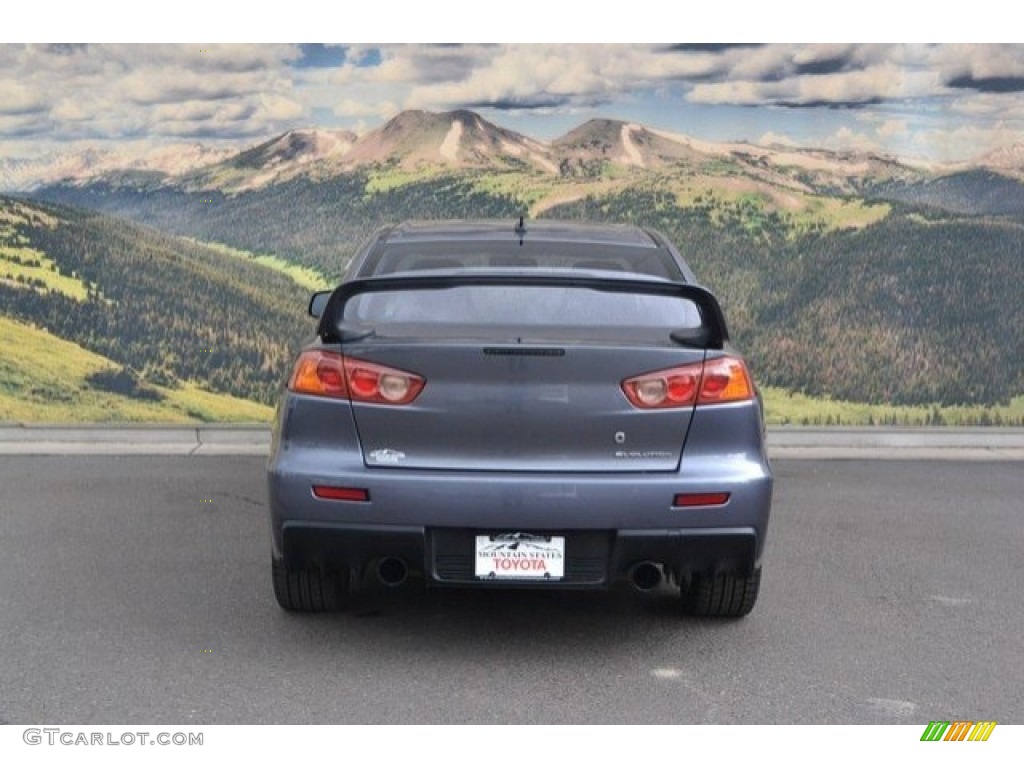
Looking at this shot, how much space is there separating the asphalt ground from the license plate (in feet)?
1.18

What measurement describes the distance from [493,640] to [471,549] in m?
0.63

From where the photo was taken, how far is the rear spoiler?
5.10 metres

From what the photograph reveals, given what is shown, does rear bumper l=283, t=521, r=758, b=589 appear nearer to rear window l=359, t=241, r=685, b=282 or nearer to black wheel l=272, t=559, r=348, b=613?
black wheel l=272, t=559, r=348, b=613

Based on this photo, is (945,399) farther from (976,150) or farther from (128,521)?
(128,521)

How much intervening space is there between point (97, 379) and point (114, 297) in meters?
0.64

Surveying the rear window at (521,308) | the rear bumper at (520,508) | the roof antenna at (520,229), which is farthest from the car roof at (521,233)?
the rear bumper at (520,508)

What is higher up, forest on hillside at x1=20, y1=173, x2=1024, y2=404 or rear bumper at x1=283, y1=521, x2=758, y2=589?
rear bumper at x1=283, y1=521, x2=758, y2=589

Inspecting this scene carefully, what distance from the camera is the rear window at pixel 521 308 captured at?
5273mm

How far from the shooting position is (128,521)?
7.75 m

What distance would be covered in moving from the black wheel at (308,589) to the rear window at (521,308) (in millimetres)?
1056

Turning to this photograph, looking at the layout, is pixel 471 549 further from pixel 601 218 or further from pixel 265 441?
pixel 601 218

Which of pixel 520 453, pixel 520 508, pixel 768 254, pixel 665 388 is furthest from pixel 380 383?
pixel 768 254

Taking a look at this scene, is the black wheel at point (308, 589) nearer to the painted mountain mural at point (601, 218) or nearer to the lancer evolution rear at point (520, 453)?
the lancer evolution rear at point (520, 453)

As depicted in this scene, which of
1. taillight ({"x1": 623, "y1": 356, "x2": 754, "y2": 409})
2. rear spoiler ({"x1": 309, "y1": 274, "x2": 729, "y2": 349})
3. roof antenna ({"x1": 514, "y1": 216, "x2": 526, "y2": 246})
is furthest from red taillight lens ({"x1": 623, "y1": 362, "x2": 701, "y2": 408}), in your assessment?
roof antenna ({"x1": 514, "y1": 216, "x2": 526, "y2": 246})
